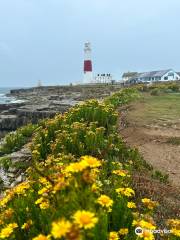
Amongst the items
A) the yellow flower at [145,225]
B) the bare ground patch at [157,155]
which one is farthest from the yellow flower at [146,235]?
the bare ground patch at [157,155]

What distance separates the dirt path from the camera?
948cm

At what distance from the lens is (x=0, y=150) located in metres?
12.1

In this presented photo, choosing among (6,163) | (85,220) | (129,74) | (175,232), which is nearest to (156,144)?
(6,163)

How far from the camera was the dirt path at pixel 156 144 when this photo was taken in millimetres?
9477

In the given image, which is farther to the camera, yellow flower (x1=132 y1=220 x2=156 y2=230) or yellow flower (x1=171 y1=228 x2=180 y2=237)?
yellow flower (x1=171 y1=228 x2=180 y2=237)

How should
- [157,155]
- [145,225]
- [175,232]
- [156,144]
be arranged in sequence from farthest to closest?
[156,144] → [157,155] → [175,232] → [145,225]

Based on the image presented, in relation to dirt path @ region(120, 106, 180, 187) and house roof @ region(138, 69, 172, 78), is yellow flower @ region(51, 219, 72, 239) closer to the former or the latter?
dirt path @ region(120, 106, 180, 187)

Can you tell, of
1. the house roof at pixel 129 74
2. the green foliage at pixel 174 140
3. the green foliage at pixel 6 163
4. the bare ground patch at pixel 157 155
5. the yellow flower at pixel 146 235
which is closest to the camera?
the yellow flower at pixel 146 235

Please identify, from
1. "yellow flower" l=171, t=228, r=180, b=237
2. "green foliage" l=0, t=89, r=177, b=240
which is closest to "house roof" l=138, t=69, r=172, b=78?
"green foliage" l=0, t=89, r=177, b=240

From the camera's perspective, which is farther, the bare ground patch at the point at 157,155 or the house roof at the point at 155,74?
the house roof at the point at 155,74

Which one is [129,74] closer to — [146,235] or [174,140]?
[174,140]

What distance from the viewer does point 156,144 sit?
11.9m

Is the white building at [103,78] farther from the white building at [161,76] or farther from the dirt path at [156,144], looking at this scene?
the dirt path at [156,144]

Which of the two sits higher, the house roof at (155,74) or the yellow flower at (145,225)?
the yellow flower at (145,225)
